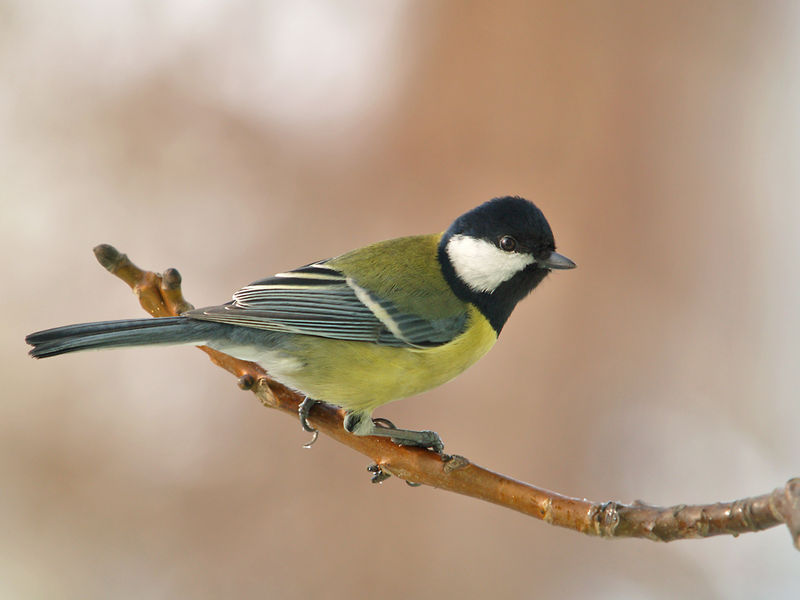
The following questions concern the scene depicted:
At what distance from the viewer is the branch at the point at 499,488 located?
1.03 meters

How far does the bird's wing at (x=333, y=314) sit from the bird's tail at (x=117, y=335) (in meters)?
0.11

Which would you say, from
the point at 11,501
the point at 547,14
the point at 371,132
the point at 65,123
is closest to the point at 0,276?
the point at 65,123

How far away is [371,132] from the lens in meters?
2.69

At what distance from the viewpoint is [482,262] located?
1870 millimetres

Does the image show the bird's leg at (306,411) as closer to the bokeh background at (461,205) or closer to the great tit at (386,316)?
the great tit at (386,316)

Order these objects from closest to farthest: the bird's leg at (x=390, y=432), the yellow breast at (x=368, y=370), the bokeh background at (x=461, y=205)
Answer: the bird's leg at (x=390, y=432), the yellow breast at (x=368, y=370), the bokeh background at (x=461, y=205)

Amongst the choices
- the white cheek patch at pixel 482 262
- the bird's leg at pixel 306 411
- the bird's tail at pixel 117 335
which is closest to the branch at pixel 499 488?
the bird's leg at pixel 306 411

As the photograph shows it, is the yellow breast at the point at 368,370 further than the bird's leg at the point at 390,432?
Yes

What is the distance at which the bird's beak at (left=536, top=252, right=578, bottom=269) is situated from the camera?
69.6 inches

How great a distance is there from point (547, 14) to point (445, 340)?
152 cm

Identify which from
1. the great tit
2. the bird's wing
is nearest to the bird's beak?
the great tit

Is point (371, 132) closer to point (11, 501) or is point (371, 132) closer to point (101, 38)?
A: point (101, 38)

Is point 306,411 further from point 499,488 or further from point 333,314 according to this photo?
point 499,488

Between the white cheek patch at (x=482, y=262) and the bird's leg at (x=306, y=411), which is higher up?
the white cheek patch at (x=482, y=262)
